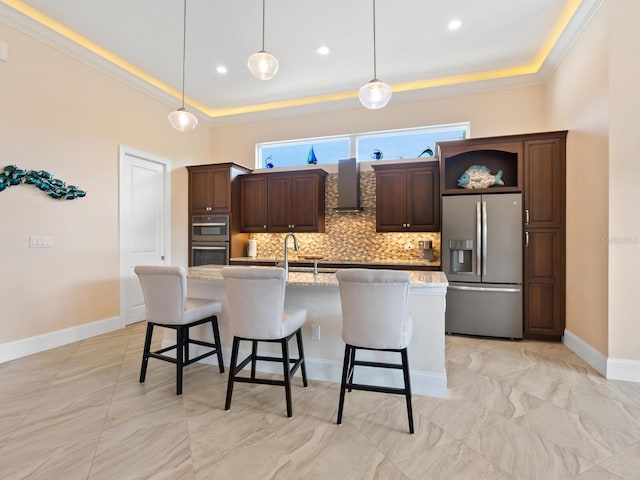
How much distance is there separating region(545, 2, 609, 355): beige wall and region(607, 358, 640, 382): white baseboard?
134mm

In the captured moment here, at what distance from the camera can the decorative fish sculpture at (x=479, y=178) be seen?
165 inches

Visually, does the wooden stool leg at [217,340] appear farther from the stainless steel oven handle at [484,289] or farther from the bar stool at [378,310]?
the stainless steel oven handle at [484,289]

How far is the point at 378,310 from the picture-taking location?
2.05 m

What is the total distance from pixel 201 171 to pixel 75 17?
2.43 meters

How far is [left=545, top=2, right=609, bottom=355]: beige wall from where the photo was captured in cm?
294

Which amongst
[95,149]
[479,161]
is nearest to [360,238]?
[479,161]

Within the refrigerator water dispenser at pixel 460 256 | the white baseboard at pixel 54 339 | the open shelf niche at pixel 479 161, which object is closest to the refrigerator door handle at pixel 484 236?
the refrigerator water dispenser at pixel 460 256

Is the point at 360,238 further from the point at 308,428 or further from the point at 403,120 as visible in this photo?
the point at 308,428

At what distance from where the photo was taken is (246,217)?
5512 millimetres

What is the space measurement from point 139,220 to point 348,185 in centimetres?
313

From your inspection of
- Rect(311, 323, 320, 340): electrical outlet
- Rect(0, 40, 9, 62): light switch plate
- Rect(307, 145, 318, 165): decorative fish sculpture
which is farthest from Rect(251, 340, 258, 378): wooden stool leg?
Rect(0, 40, 9, 62): light switch plate

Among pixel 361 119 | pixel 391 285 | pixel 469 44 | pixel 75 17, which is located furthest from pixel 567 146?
pixel 75 17

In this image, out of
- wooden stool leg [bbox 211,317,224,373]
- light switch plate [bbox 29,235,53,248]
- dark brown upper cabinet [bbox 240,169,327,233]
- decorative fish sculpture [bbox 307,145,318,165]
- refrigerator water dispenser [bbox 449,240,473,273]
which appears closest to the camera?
wooden stool leg [bbox 211,317,224,373]

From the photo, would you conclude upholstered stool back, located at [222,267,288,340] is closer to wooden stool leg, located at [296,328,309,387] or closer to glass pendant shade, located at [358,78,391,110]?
wooden stool leg, located at [296,328,309,387]
